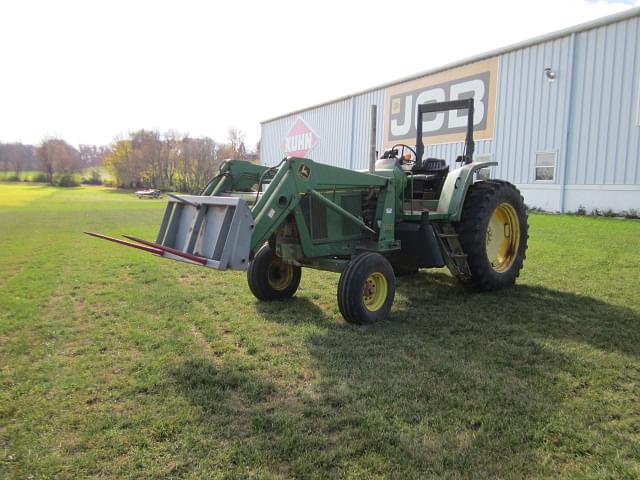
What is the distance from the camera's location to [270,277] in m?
6.45

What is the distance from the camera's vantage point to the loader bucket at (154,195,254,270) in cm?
452

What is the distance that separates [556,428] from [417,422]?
0.84 m

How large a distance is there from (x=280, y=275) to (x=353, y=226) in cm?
122

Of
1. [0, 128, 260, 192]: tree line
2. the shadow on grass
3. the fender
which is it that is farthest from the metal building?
[0, 128, 260, 192]: tree line

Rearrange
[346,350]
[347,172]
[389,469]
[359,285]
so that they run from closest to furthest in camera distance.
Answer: [389,469] < [346,350] < [359,285] < [347,172]

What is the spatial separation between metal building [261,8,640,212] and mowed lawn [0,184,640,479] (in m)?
10.1

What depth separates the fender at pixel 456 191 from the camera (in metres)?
6.42

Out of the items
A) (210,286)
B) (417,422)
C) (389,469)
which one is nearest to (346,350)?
(417,422)

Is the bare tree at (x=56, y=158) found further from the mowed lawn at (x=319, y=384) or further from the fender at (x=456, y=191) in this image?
the fender at (x=456, y=191)

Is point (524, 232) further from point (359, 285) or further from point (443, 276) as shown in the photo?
point (359, 285)

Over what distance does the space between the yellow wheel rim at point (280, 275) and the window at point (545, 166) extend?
13.9 m

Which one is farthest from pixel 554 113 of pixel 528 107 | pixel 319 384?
pixel 319 384

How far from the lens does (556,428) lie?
3.12 meters

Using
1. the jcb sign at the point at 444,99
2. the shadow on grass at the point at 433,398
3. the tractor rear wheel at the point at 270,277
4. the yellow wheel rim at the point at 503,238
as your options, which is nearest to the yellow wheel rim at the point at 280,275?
the tractor rear wheel at the point at 270,277
